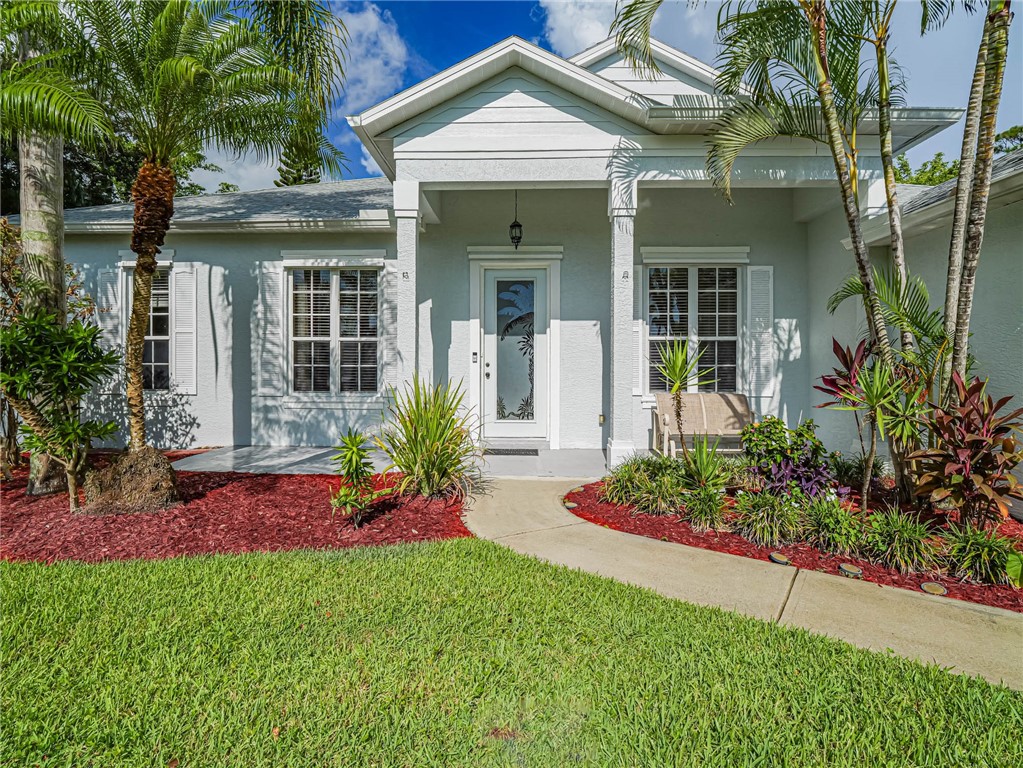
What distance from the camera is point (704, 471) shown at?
488 cm

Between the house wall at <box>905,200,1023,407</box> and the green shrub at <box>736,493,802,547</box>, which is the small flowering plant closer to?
the green shrub at <box>736,493,802,547</box>

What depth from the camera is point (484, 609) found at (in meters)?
3.00

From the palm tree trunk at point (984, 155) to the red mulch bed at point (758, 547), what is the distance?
166 centimetres

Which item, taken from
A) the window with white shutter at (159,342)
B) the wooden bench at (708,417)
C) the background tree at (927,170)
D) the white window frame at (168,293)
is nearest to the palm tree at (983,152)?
the wooden bench at (708,417)

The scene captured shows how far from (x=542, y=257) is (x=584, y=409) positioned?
2363 mm

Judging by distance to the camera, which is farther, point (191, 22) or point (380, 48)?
point (380, 48)

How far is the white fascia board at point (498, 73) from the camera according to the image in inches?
233

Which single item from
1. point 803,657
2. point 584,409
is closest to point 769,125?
point 584,409

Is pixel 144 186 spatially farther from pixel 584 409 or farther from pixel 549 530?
pixel 584 409

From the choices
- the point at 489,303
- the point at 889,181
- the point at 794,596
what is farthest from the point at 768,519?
the point at 489,303

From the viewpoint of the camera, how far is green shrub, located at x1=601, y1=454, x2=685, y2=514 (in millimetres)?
4848

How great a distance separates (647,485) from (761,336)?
13.4 feet

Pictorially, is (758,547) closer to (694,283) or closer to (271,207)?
(694,283)

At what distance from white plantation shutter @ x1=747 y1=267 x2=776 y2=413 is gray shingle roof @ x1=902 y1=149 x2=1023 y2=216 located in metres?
1.90
